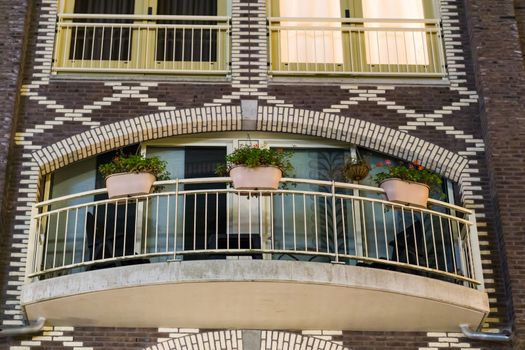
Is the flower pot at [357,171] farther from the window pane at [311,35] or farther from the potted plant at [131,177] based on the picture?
the potted plant at [131,177]

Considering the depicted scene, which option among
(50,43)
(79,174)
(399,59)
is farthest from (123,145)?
(399,59)

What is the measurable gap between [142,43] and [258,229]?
343 centimetres

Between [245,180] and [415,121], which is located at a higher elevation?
[415,121]

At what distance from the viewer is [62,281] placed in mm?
10500

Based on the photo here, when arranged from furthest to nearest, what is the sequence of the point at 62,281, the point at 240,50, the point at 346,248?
1. the point at 240,50
2. the point at 346,248
3. the point at 62,281

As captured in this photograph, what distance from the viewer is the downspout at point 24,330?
35.3 feet

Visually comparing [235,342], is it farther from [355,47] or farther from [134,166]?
[355,47]

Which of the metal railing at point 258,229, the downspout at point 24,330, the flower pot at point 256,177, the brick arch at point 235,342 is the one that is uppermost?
the flower pot at point 256,177

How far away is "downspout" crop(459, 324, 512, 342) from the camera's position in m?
10.9

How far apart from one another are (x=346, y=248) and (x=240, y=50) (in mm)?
3179

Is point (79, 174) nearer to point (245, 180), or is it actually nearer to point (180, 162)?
point (180, 162)

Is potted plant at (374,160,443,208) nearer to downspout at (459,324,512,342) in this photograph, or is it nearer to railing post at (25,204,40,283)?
downspout at (459,324,512,342)

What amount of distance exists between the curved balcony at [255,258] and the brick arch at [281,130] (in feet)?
2.26

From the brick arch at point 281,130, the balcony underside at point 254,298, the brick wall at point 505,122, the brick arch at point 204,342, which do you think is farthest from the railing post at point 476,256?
the brick arch at point 204,342
